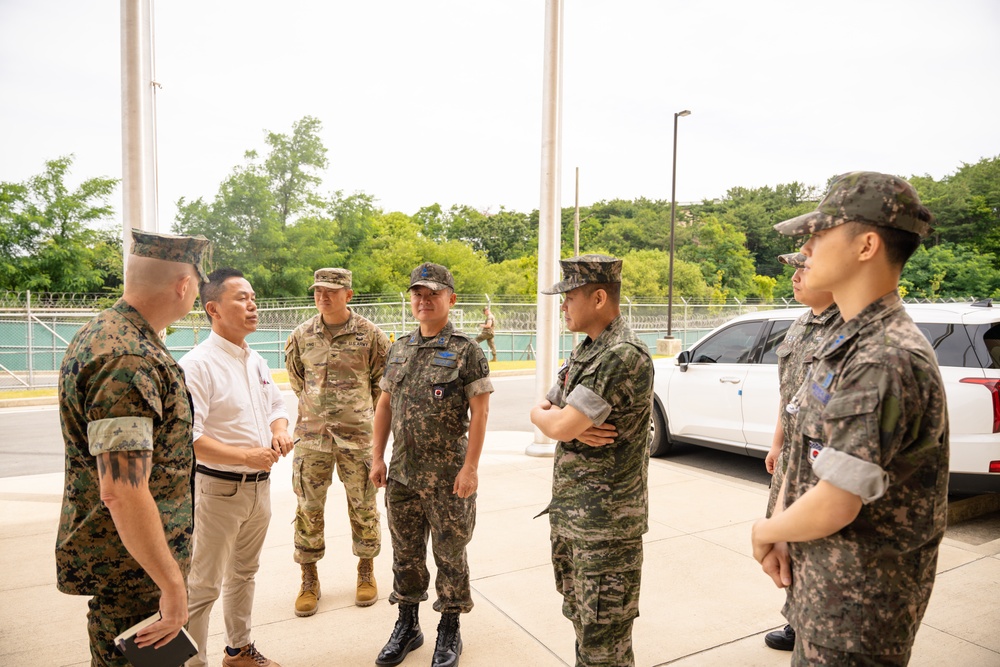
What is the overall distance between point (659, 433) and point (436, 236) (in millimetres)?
53915

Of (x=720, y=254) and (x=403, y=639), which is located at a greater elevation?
(x=720, y=254)

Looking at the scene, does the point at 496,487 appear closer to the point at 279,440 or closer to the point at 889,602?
the point at 279,440

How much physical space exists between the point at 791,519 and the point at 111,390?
5.84 feet

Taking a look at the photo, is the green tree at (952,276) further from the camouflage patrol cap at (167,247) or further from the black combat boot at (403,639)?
the camouflage patrol cap at (167,247)

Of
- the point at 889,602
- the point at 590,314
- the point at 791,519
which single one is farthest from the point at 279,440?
the point at 889,602

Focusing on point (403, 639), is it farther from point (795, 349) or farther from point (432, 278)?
point (795, 349)

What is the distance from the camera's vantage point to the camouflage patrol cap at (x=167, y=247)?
1.87 m

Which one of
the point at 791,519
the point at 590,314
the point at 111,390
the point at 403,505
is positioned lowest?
the point at 403,505

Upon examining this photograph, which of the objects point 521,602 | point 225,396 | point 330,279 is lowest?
point 521,602

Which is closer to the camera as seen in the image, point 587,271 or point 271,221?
point 587,271

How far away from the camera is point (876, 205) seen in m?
1.47

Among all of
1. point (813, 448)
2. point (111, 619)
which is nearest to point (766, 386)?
point (813, 448)

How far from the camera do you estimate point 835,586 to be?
150 cm

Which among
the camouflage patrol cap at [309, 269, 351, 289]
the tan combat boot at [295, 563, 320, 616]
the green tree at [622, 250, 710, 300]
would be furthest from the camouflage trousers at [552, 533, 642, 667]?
the green tree at [622, 250, 710, 300]
